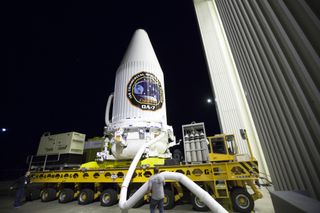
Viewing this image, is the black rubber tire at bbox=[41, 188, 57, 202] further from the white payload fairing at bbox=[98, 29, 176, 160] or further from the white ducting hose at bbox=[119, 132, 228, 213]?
the white ducting hose at bbox=[119, 132, 228, 213]

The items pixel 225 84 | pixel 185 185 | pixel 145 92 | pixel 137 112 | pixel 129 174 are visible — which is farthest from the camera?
pixel 225 84

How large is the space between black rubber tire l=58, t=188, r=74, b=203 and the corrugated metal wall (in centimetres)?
915

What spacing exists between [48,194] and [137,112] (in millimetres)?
6738

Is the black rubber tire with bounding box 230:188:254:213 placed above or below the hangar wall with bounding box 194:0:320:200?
below

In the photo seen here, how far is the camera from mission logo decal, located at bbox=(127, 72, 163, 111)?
26.2 ft

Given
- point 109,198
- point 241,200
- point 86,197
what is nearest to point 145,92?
point 109,198

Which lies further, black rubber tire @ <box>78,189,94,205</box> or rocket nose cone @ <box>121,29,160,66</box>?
rocket nose cone @ <box>121,29,160,66</box>

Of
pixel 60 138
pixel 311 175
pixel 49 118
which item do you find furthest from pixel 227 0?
pixel 49 118

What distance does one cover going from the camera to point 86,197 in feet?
23.0

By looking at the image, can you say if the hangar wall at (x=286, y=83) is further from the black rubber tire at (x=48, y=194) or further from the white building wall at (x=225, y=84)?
the black rubber tire at (x=48, y=194)

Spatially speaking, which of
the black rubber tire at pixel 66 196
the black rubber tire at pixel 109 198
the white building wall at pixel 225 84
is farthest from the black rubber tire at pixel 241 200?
the black rubber tire at pixel 66 196

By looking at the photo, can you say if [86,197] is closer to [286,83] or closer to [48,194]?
[48,194]

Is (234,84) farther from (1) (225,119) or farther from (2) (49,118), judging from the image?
(2) (49,118)

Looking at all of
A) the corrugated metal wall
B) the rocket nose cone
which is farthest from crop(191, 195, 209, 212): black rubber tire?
the rocket nose cone
